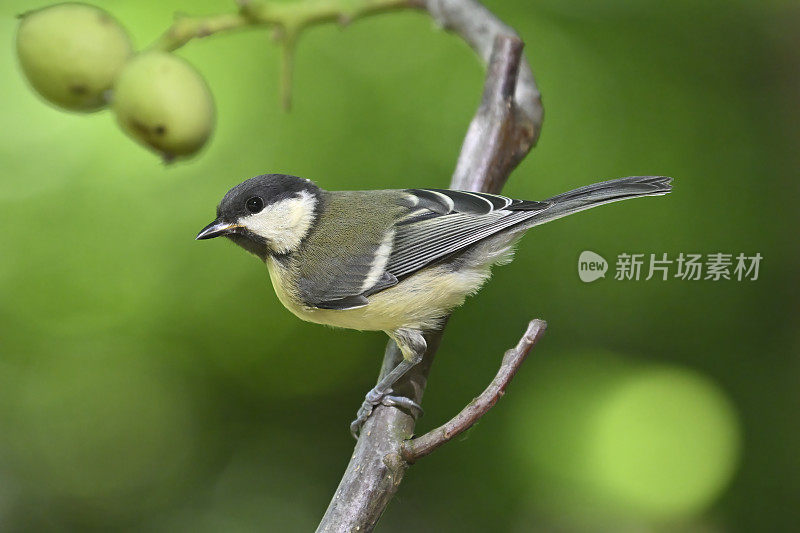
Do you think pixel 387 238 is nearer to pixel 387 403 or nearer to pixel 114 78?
pixel 387 403

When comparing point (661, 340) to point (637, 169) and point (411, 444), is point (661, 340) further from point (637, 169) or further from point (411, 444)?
point (411, 444)

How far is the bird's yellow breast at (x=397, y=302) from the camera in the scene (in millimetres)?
870

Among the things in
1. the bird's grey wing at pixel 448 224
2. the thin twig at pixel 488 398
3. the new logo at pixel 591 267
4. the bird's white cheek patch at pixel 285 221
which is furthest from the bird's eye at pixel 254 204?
the new logo at pixel 591 267

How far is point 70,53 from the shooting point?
87 cm

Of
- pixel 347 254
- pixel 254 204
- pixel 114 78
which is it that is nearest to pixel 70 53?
pixel 114 78

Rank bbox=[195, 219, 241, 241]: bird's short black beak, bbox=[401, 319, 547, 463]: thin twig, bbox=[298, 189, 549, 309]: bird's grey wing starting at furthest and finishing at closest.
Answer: bbox=[298, 189, 549, 309]: bird's grey wing
bbox=[195, 219, 241, 241]: bird's short black beak
bbox=[401, 319, 547, 463]: thin twig

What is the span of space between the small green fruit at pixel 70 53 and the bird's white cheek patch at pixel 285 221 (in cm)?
26

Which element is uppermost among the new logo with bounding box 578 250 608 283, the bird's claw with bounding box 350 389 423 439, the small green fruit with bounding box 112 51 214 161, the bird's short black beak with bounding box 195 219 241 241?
the new logo with bounding box 578 250 608 283

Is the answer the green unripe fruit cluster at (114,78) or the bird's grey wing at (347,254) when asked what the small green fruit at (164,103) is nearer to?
the green unripe fruit cluster at (114,78)

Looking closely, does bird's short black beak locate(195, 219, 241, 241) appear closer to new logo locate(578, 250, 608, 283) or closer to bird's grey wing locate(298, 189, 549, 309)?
bird's grey wing locate(298, 189, 549, 309)

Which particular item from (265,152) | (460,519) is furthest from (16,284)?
(460,519)

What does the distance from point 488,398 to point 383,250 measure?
0.29 m

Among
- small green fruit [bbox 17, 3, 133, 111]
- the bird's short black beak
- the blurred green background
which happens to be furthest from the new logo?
small green fruit [bbox 17, 3, 133, 111]

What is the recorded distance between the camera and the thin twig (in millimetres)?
641
